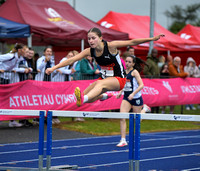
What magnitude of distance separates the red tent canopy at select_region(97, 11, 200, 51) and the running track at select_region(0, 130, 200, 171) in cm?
1091

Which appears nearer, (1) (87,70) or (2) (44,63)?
(2) (44,63)

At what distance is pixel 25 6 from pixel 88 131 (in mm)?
6546

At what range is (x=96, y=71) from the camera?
12.7 meters

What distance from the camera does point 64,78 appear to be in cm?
1219

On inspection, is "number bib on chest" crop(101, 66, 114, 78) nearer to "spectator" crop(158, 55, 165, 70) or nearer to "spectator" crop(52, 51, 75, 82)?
"spectator" crop(52, 51, 75, 82)

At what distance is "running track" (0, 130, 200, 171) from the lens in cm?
705

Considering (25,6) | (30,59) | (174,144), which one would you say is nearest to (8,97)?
(30,59)

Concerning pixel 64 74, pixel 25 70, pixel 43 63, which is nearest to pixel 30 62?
pixel 43 63

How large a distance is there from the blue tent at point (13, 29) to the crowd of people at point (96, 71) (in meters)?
2.01

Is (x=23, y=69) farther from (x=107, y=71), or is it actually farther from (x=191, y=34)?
(x=191, y=34)

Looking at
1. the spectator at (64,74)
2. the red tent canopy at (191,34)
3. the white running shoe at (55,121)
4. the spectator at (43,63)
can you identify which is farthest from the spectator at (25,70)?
the red tent canopy at (191,34)

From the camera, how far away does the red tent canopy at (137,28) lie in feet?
68.7

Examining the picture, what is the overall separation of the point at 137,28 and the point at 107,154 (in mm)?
14334

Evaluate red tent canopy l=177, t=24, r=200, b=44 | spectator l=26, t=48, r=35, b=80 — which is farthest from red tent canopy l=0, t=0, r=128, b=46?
red tent canopy l=177, t=24, r=200, b=44
